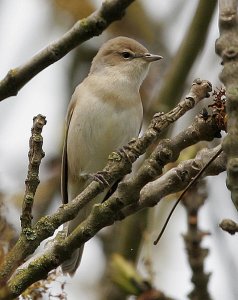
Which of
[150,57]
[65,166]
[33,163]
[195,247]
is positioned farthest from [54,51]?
[150,57]

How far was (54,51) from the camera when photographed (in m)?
2.56

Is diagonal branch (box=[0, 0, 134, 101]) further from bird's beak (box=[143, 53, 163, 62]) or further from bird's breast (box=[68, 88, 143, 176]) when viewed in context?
bird's beak (box=[143, 53, 163, 62])

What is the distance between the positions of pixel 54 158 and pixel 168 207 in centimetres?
147

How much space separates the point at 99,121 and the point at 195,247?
207 centimetres

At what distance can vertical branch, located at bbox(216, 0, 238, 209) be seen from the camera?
190 cm

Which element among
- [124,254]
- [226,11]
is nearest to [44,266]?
[226,11]

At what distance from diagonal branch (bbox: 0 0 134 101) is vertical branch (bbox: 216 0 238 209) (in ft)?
1.93

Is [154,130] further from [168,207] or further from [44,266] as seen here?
[168,207]

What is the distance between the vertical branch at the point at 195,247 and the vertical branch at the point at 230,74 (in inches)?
90.2

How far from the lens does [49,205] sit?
A: 6121mm

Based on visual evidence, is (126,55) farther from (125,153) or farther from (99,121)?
(125,153)

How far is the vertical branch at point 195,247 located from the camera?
4.10 m

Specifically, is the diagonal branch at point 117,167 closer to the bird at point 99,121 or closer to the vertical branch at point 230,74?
the vertical branch at point 230,74

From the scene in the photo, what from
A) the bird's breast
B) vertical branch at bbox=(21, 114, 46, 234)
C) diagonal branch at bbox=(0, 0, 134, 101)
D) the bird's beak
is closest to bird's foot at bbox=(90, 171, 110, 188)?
vertical branch at bbox=(21, 114, 46, 234)
